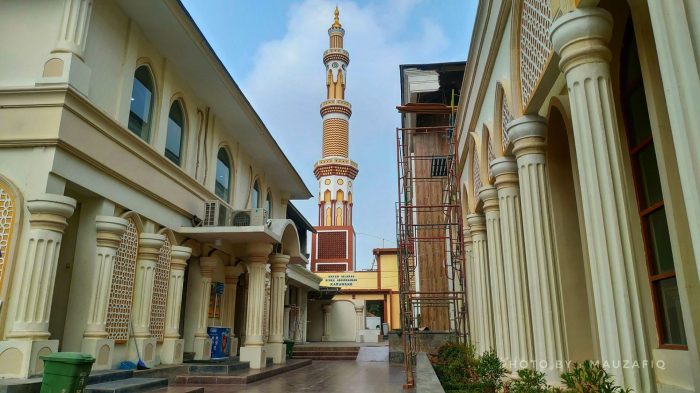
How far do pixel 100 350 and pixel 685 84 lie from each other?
831 centimetres

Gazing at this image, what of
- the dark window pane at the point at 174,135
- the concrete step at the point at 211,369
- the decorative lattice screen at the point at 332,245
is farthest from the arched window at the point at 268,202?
the decorative lattice screen at the point at 332,245

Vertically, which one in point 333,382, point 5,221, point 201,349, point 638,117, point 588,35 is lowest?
point 333,382

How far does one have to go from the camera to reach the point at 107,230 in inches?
324

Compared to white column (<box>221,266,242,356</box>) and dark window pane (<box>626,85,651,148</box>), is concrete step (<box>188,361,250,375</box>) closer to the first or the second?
white column (<box>221,266,242,356</box>)

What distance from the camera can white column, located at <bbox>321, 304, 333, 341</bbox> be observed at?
2855 cm

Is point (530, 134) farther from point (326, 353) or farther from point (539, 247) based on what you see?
point (326, 353)

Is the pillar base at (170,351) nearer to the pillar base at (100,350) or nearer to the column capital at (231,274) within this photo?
the pillar base at (100,350)

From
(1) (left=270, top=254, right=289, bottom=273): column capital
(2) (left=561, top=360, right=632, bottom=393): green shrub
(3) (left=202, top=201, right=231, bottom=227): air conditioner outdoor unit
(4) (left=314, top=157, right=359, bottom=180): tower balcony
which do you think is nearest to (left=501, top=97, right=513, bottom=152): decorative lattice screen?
(2) (left=561, top=360, right=632, bottom=393): green shrub

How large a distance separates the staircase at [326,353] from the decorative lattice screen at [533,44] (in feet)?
47.5

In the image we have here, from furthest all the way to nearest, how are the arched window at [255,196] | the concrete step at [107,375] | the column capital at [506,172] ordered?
the arched window at [255,196] → the concrete step at [107,375] → the column capital at [506,172]

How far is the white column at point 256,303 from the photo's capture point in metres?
11.9

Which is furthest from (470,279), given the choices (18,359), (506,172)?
(18,359)

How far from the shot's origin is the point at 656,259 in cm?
413

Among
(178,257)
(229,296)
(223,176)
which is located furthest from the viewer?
(229,296)
